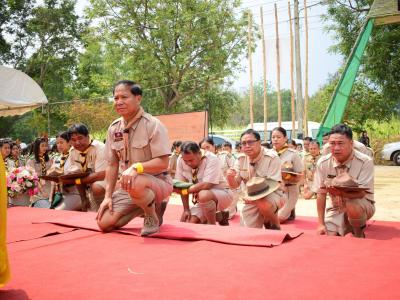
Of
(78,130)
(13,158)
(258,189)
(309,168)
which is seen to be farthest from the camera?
(309,168)

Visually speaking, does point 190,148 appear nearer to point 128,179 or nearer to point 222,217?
point 222,217

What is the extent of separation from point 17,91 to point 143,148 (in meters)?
6.87

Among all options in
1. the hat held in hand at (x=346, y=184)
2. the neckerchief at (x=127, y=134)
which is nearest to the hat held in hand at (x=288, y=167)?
the hat held in hand at (x=346, y=184)

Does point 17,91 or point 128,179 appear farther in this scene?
point 17,91

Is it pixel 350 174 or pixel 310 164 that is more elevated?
pixel 350 174

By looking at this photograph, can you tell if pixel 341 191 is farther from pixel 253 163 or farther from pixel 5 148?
pixel 5 148

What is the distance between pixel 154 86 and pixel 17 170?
→ 14.9 metres

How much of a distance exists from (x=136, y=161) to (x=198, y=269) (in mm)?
1402

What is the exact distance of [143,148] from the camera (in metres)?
3.92

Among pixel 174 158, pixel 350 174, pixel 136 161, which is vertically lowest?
pixel 174 158

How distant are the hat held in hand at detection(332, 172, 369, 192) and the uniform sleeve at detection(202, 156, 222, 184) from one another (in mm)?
1616

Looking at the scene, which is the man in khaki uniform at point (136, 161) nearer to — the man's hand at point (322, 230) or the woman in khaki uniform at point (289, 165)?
the man's hand at point (322, 230)

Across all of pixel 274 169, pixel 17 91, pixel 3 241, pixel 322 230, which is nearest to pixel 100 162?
pixel 274 169

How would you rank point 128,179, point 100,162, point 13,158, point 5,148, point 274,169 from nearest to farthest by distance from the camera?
point 128,179 < point 274,169 < point 100,162 < point 5,148 < point 13,158
